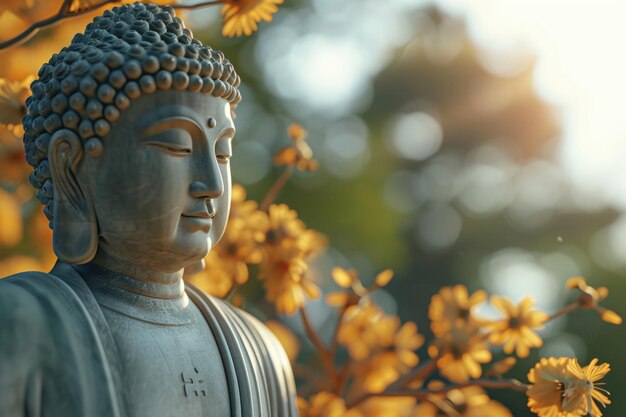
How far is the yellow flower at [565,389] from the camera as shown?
5.06 feet

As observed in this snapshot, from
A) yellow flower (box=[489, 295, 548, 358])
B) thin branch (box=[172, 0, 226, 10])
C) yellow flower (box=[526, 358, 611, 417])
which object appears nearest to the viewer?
yellow flower (box=[526, 358, 611, 417])

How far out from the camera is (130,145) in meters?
1.35

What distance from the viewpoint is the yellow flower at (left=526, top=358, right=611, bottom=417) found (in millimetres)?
1543

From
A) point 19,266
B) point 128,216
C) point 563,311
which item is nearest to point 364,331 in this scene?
point 563,311

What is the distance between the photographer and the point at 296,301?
74.4 inches

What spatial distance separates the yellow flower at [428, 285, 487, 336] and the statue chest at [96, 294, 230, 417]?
595 mm

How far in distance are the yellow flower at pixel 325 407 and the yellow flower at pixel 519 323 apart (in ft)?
1.17

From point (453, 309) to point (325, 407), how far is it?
34 centimetres

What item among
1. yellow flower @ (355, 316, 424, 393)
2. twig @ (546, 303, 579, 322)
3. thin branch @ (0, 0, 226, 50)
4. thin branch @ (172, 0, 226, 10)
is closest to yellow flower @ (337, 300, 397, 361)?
yellow flower @ (355, 316, 424, 393)

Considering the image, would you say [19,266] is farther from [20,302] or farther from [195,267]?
[20,302]

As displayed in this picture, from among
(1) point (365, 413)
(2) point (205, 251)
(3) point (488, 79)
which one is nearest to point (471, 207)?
(3) point (488, 79)

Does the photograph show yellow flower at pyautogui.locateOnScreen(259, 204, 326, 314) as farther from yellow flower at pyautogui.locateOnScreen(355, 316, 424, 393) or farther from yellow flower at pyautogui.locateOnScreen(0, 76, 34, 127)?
yellow flower at pyautogui.locateOnScreen(0, 76, 34, 127)

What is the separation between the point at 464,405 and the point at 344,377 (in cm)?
28

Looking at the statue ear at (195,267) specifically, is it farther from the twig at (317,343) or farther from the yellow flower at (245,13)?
the yellow flower at (245,13)
